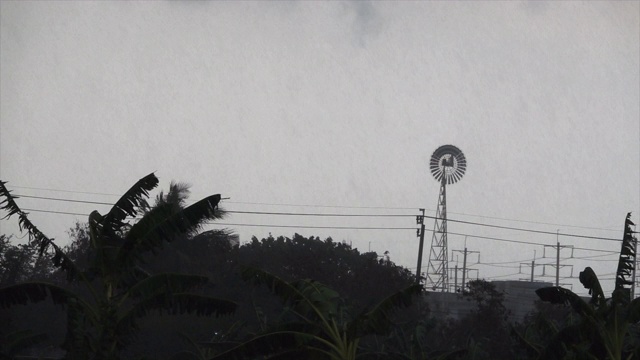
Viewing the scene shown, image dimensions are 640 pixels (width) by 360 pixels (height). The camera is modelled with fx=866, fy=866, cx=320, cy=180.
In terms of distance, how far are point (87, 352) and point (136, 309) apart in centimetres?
167

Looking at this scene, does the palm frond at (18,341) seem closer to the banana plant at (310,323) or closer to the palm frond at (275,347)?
the palm frond at (275,347)

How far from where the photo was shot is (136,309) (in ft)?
66.5

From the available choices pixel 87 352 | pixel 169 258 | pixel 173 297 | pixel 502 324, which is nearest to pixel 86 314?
pixel 87 352

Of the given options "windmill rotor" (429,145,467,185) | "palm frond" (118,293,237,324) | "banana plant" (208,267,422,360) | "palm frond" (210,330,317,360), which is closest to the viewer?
"palm frond" (118,293,237,324)

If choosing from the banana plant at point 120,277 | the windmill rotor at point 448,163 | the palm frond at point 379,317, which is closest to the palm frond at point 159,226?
the banana plant at point 120,277

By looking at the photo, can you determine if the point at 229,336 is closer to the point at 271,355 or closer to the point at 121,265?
the point at 271,355

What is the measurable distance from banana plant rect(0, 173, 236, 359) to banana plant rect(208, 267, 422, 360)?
1968 millimetres

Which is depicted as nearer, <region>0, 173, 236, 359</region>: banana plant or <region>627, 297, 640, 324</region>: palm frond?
<region>0, 173, 236, 359</region>: banana plant

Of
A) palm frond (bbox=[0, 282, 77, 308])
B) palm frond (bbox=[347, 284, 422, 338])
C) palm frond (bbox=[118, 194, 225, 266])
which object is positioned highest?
palm frond (bbox=[118, 194, 225, 266])

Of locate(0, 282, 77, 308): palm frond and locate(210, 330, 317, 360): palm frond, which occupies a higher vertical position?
locate(0, 282, 77, 308): palm frond

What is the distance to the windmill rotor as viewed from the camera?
80.5m

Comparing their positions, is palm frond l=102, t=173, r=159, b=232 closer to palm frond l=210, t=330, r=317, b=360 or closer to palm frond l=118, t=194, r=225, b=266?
palm frond l=118, t=194, r=225, b=266

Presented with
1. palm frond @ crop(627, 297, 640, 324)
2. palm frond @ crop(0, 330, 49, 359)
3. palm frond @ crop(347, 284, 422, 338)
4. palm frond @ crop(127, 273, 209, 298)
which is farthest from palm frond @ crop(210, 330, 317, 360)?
palm frond @ crop(0, 330, 49, 359)

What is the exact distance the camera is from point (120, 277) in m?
20.5
